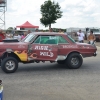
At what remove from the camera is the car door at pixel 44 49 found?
971 centimetres

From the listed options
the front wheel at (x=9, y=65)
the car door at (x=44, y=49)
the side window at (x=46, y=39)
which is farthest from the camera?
the side window at (x=46, y=39)

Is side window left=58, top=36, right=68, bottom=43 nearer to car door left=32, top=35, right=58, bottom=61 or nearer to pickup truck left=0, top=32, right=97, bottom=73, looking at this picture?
pickup truck left=0, top=32, right=97, bottom=73

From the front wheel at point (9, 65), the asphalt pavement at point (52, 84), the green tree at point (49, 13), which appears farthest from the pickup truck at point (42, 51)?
the green tree at point (49, 13)

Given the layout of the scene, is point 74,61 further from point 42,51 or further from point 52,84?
point 52,84

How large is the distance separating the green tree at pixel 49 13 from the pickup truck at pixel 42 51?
42.0 meters

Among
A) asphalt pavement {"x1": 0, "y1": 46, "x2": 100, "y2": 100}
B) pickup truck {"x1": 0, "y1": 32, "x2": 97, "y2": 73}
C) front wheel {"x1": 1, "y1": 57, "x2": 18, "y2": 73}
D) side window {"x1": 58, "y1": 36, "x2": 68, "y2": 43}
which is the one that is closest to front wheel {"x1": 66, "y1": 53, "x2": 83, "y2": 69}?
pickup truck {"x1": 0, "y1": 32, "x2": 97, "y2": 73}

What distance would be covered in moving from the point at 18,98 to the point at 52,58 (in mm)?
4017

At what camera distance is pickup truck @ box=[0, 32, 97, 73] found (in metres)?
9.36

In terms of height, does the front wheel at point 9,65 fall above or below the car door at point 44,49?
below

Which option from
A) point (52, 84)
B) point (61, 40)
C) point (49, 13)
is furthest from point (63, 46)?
point (49, 13)

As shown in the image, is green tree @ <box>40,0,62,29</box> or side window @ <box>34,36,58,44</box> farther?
green tree @ <box>40,0,62,29</box>

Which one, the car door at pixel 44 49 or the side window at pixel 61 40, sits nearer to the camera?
the car door at pixel 44 49

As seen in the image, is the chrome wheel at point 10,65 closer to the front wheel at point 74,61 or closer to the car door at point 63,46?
the car door at point 63,46

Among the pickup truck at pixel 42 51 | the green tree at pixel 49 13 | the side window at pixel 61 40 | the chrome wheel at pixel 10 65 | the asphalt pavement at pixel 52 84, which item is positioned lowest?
the asphalt pavement at pixel 52 84
